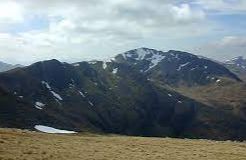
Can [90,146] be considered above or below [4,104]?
below

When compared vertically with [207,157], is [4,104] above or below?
above

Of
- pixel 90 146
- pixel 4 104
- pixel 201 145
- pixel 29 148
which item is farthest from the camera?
pixel 4 104

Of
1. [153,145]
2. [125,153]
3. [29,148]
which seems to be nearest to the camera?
[29,148]

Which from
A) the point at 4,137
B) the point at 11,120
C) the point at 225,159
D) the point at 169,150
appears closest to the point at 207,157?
the point at 225,159

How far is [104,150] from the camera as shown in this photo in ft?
141

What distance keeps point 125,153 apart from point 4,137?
12.5m

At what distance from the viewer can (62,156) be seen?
118ft

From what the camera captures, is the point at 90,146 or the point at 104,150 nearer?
the point at 104,150

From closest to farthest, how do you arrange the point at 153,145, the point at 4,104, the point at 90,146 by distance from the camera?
the point at 90,146, the point at 153,145, the point at 4,104

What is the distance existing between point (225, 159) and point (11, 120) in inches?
5059

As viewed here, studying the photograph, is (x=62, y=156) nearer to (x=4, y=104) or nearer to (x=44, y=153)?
(x=44, y=153)

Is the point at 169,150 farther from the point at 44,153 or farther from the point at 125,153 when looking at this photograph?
the point at 44,153

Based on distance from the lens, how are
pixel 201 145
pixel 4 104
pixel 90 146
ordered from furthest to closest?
pixel 4 104
pixel 201 145
pixel 90 146

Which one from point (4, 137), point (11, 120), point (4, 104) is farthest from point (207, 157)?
point (4, 104)
